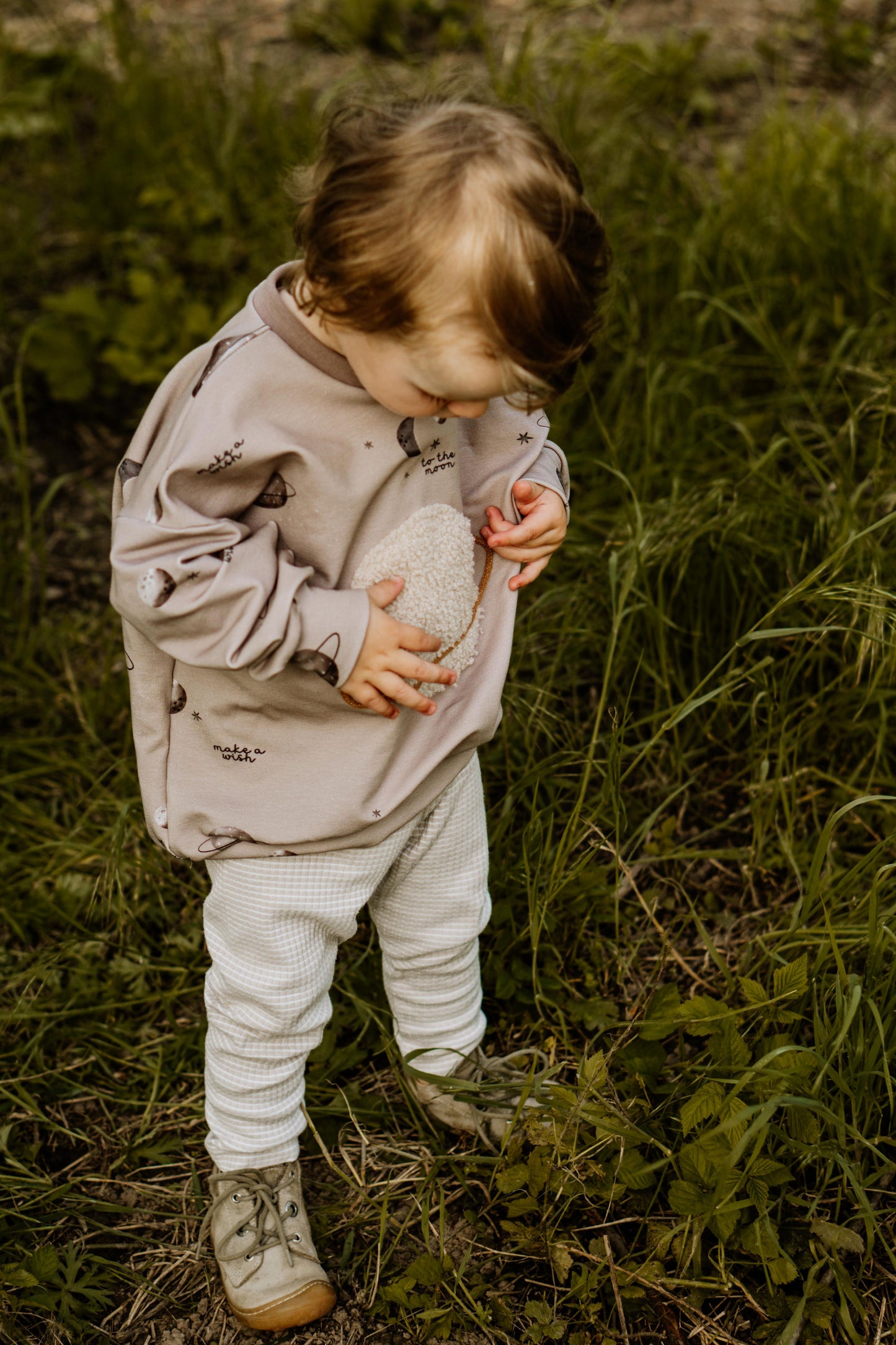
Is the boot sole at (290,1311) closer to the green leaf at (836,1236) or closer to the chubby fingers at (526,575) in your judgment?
the green leaf at (836,1236)

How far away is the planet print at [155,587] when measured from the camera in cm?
112

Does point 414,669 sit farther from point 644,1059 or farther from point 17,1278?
point 17,1278

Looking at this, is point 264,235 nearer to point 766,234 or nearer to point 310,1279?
point 766,234

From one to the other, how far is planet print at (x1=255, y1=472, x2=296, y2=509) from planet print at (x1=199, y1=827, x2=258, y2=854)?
37 centimetres

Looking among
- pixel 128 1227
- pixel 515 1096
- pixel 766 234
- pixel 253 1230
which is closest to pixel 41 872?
pixel 128 1227

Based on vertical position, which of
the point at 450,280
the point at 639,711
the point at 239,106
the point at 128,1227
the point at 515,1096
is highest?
the point at 450,280

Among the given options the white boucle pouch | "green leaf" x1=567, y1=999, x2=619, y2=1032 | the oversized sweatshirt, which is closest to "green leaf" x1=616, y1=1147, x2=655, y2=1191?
"green leaf" x1=567, y1=999, x2=619, y2=1032

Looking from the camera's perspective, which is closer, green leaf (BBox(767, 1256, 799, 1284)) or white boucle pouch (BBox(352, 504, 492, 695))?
white boucle pouch (BBox(352, 504, 492, 695))

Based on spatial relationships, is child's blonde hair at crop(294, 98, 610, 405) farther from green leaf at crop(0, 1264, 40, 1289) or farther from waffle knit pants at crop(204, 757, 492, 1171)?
green leaf at crop(0, 1264, 40, 1289)

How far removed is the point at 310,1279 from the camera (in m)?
1.52

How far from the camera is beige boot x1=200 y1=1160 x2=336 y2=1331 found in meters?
1.50

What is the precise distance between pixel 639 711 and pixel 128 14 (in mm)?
2679

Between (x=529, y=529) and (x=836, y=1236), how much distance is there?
0.95 meters

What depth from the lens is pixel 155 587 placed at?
44.2 inches
